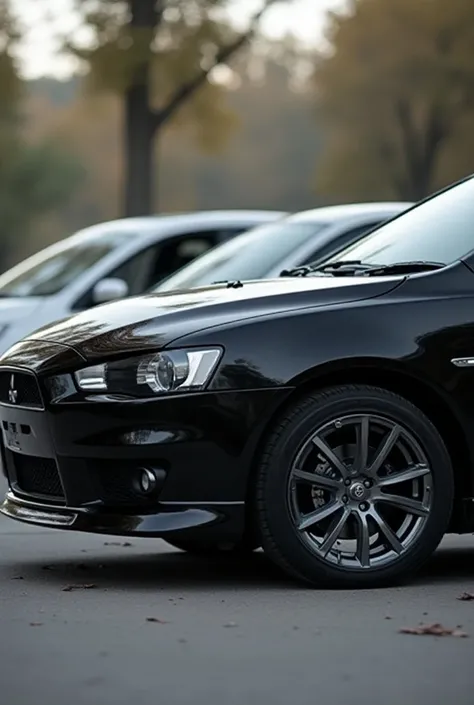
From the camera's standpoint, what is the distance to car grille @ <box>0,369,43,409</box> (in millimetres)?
6660

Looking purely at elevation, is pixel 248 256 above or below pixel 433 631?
above

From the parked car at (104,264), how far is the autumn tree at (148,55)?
10.6 m

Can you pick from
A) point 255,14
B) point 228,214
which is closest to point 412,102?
point 255,14

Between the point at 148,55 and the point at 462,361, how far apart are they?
19.1m

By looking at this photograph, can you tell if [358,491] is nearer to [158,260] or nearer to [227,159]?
[158,260]

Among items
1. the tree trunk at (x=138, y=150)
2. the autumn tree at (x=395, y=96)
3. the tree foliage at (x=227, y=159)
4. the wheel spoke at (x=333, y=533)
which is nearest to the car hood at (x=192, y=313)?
the wheel spoke at (x=333, y=533)

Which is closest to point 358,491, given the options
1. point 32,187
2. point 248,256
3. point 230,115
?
point 248,256

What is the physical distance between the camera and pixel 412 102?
145 feet

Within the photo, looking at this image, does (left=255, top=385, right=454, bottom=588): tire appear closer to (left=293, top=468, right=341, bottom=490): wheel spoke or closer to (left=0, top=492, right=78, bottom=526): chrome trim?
(left=293, top=468, right=341, bottom=490): wheel spoke

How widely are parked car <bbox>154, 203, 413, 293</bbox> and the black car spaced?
514 cm

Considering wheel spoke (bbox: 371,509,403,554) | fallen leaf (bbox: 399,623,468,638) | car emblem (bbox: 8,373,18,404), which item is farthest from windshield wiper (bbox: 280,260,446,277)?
fallen leaf (bbox: 399,623,468,638)

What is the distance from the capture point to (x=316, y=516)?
6.44m

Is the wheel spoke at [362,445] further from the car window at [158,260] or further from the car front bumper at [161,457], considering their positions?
the car window at [158,260]

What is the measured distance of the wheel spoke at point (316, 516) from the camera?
6426mm
